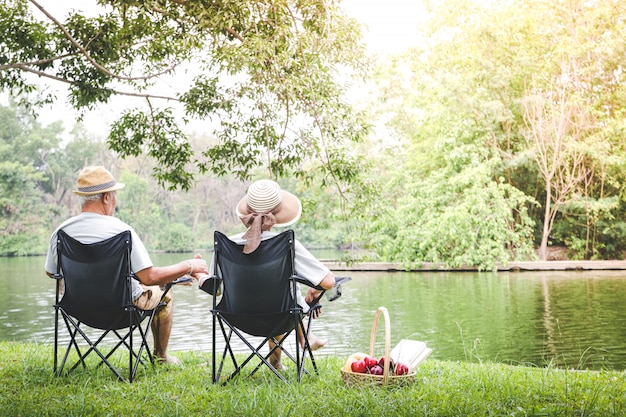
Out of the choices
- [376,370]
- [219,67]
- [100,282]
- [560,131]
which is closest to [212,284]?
[100,282]

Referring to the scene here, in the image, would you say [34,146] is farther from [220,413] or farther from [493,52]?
[220,413]

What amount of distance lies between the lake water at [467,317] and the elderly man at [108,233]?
1.75m

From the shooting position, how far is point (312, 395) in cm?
271

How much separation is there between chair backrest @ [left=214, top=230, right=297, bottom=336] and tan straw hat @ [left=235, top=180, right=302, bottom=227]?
0.61 feet

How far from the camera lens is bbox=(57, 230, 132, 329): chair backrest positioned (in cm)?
302

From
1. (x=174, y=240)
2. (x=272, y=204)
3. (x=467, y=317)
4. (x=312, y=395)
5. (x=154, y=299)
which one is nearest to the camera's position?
(x=312, y=395)

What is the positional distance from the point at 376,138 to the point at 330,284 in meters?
22.4

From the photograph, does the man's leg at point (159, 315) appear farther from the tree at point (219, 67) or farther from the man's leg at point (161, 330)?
the tree at point (219, 67)

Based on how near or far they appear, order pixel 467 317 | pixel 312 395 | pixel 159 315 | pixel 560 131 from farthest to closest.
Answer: pixel 560 131
pixel 467 317
pixel 159 315
pixel 312 395

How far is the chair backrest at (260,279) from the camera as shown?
294 cm

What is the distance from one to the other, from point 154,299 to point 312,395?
0.99 meters

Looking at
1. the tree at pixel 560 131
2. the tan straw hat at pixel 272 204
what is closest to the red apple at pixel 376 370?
the tan straw hat at pixel 272 204

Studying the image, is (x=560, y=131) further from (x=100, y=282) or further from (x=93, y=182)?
(x=100, y=282)

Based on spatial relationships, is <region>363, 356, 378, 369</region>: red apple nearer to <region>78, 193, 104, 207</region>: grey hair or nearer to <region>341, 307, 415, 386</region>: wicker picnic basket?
<region>341, 307, 415, 386</region>: wicker picnic basket
